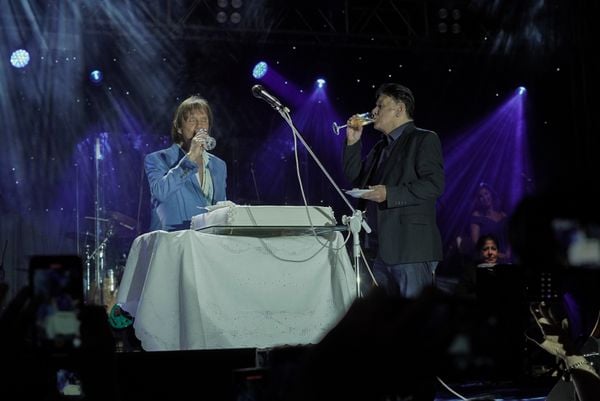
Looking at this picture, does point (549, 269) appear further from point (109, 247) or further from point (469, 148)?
point (469, 148)

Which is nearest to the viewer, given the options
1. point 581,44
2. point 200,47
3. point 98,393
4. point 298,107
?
point 98,393

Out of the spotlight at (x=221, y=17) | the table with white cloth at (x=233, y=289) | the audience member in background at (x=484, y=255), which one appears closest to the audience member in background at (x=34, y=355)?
the table with white cloth at (x=233, y=289)

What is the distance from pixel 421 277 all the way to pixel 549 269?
2926 millimetres

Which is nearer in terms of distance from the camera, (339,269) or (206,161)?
(339,269)

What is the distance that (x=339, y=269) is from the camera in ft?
13.2

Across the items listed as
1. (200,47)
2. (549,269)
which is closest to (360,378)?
(549,269)

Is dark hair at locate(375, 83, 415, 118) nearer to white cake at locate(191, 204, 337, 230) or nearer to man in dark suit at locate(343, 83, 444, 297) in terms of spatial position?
man in dark suit at locate(343, 83, 444, 297)

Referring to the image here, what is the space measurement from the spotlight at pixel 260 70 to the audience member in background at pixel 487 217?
9.85 ft

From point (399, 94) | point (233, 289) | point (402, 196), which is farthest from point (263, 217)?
point (399, 94)

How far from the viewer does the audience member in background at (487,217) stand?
893cm

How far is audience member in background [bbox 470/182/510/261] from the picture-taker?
893 centimetres

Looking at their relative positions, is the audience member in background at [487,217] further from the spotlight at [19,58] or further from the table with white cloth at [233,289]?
the spotlight at [19,58]

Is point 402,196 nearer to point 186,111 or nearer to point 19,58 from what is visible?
point 186,111

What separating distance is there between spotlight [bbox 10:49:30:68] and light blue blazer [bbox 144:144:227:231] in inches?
184
